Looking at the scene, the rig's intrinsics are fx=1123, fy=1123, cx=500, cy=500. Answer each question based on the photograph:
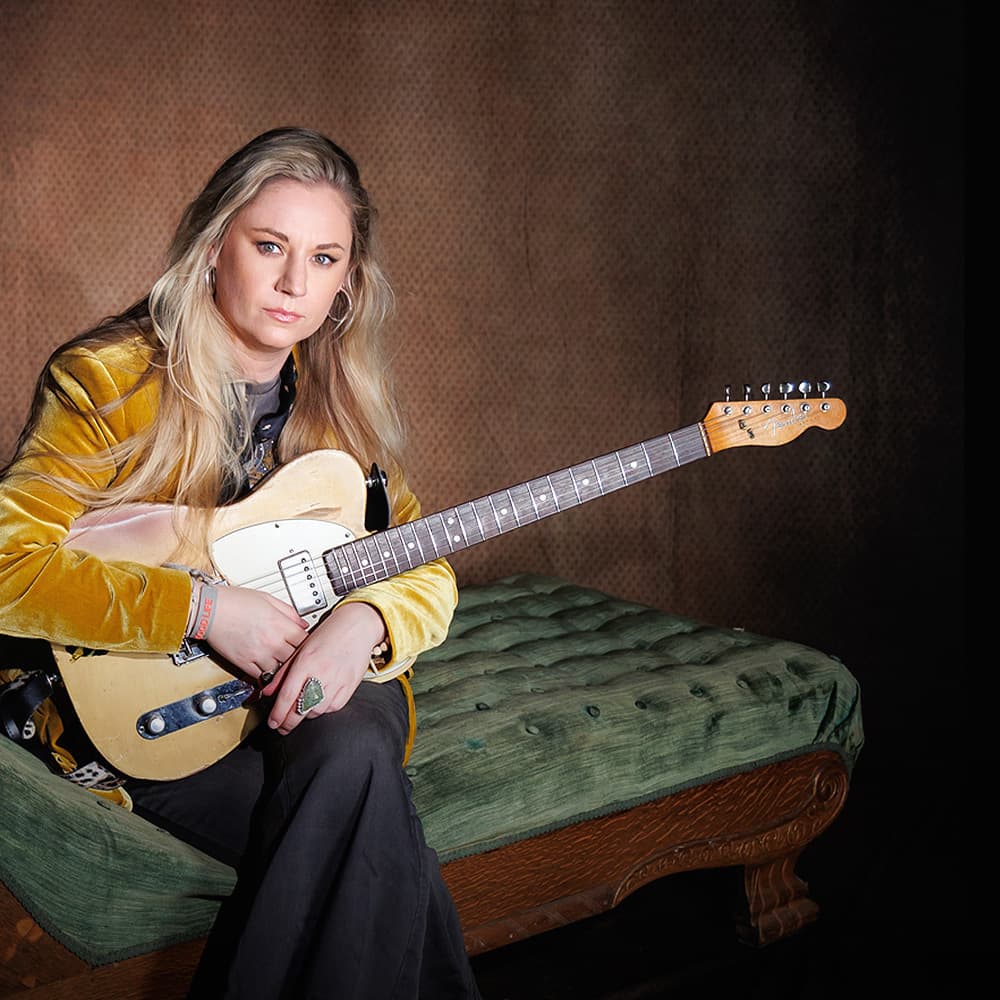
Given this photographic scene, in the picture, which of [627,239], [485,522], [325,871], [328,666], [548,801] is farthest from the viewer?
[627,239]

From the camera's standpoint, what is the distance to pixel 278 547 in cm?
165

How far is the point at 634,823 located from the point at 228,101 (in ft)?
7.09

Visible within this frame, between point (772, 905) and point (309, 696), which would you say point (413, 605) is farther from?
point (772, 905)

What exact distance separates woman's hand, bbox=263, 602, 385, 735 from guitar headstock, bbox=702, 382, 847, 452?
0.64 m

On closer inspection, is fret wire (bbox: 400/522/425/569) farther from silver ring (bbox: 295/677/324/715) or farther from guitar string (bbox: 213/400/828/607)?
silver ring (bbox: 295/677/324/715)

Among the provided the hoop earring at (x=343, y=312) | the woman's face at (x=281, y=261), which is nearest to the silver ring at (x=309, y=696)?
the woman's face at (x=281, y=261)

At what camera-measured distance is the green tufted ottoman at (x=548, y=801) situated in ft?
4.73

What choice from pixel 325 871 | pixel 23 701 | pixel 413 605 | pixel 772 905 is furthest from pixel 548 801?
pixel 23 701

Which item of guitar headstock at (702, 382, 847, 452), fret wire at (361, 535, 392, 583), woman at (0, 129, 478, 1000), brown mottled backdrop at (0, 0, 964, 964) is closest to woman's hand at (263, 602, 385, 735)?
woman at (0, 129, 478, 1000)

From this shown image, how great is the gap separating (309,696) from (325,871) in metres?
0.23

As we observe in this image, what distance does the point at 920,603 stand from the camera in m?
3.83

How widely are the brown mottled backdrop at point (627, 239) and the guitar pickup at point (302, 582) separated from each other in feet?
5.28

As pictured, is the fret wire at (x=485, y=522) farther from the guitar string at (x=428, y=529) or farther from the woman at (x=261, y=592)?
the woman at (x=261, y=592)

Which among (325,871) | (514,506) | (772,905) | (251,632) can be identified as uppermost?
(514,506)
